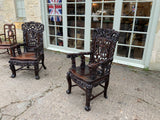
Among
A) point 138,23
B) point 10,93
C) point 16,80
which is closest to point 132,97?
point 138,23

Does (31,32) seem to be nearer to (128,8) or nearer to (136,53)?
(128,8)

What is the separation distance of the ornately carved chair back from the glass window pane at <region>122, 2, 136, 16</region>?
1474 millimetres

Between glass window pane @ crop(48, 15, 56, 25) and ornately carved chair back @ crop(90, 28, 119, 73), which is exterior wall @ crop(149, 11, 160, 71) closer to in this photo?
ornately carved chair back @ crop(90, 28, 119, 73)

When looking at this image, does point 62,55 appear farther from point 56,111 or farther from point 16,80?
point 56,111

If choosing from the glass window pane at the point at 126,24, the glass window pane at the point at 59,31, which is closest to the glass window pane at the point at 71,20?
the glass window pane at the point at 59,31

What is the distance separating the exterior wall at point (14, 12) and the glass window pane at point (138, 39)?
332 cm

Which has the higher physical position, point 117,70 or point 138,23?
point 138,23

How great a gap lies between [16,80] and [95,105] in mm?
1807

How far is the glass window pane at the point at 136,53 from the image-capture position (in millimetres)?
3303

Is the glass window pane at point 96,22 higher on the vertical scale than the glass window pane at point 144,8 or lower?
lower

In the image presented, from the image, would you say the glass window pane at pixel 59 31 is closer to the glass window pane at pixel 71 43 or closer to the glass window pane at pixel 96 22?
the glass window pane at pixel 71 43

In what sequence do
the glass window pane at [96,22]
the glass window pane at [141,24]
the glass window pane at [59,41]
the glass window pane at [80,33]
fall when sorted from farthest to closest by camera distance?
the glass window pane at [59,41]
the glass window pane at [80,33]
the glass window pane at [96,22]
the glass window pane at [141,24]

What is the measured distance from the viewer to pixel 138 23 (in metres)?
3.12

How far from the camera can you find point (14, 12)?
527 cm
